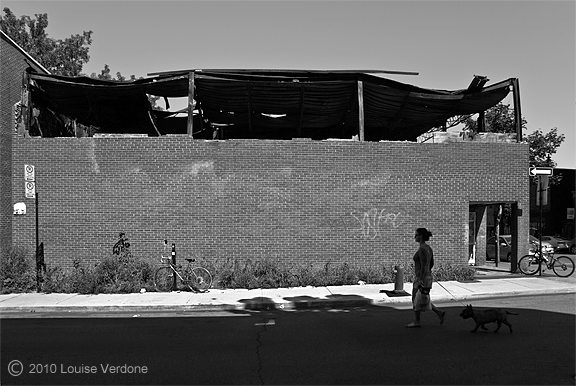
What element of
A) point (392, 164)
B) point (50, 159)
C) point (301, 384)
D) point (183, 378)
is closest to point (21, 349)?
point (183, 378)

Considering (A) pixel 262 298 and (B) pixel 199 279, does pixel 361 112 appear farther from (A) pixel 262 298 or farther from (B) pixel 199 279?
(B) pixel 199 279

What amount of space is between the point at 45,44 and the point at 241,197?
2551 cm

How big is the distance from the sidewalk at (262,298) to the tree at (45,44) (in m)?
25.0

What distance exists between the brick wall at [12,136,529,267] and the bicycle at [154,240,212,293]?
147 cm

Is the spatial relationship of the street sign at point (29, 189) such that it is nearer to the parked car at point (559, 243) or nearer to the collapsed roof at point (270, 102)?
the collapsed roof at point (270, 102)

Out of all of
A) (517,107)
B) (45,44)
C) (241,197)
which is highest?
(45,44)

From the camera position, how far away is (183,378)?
5.80 m

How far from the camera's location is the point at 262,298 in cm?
1188

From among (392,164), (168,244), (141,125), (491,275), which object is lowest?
(491,275)

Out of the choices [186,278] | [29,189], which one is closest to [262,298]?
[186,278]

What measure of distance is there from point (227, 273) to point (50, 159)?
6.72 metres

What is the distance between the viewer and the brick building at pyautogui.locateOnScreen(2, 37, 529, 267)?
14656 millimetres

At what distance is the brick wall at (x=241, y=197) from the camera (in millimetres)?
14656

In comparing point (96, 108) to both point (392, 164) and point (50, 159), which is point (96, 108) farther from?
point (392, 164)
